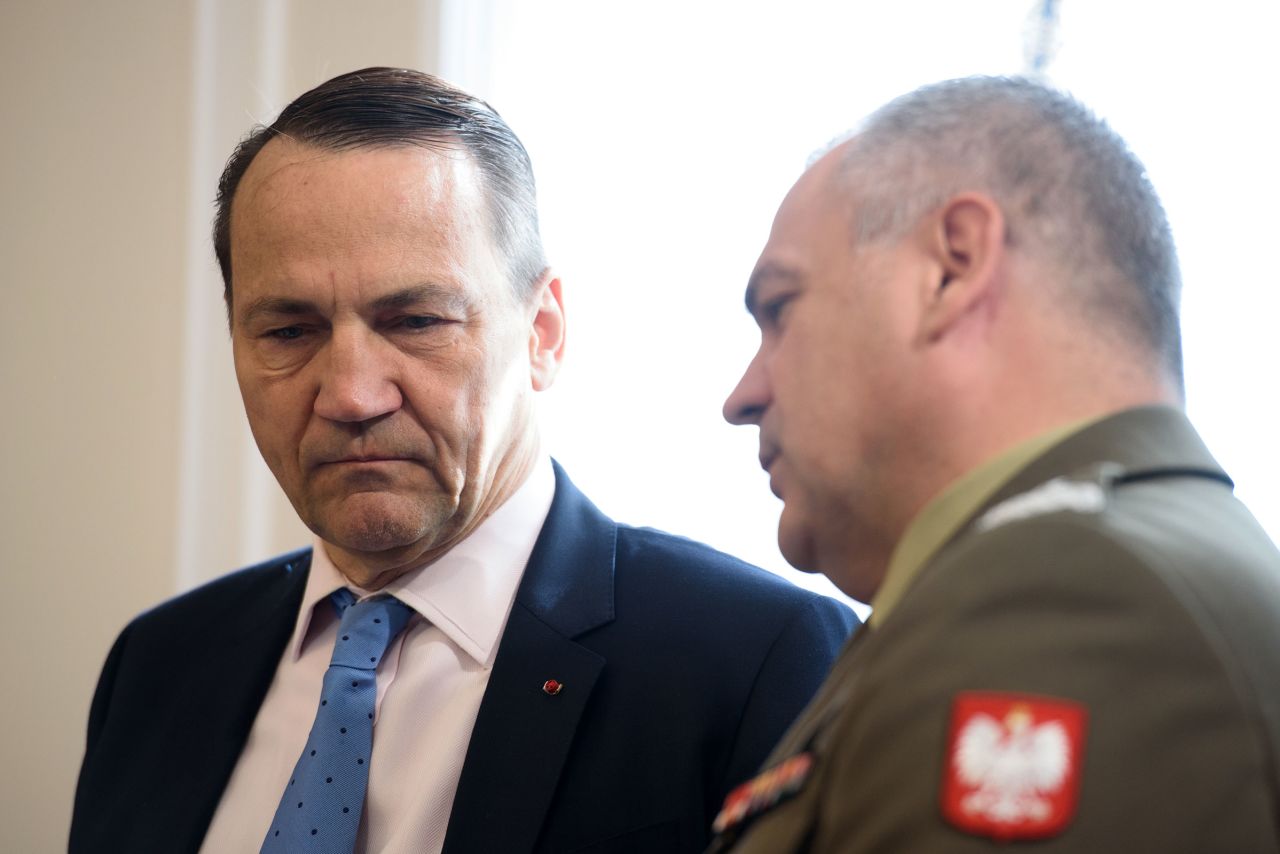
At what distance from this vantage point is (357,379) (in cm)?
139

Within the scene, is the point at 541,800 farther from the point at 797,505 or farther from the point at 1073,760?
the point at 1073,760

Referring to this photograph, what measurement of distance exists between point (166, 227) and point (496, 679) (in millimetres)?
1535

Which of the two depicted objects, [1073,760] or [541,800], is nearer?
[1073,760]

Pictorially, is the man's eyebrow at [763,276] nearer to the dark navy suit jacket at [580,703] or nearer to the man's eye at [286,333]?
the dark navy suit jacket at [580,703]

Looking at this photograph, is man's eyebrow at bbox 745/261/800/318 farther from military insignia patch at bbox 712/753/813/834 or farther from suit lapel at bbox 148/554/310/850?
suit lapel at bbox 148/554/310/850

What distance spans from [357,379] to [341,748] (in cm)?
39

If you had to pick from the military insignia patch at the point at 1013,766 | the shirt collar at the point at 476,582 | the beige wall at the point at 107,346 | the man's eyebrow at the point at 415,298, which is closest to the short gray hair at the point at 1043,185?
the military insignia patch at the point at 1013,766

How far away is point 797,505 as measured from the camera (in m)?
0.91

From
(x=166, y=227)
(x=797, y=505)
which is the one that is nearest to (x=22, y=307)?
(x=166, y=227)

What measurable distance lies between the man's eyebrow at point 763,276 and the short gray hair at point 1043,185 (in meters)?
0.06

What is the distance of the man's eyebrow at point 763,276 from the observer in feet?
2.96

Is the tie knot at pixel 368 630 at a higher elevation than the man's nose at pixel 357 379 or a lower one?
lower

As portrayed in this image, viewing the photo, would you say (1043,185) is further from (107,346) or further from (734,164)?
(107,346)

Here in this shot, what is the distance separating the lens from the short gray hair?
81 centimetres
